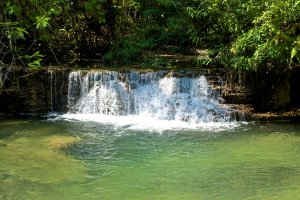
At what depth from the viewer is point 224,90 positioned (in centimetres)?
984

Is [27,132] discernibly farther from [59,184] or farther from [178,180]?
[178,180]

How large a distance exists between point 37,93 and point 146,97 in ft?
8.60

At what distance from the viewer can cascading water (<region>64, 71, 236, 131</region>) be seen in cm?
993

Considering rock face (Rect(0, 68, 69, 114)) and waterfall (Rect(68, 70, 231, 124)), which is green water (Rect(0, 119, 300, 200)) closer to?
waterfall (Rect(68, 70, 231, 124))

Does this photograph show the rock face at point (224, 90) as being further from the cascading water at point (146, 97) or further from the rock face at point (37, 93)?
the cascading water at point (146, 97)

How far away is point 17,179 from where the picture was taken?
6188 millimetres

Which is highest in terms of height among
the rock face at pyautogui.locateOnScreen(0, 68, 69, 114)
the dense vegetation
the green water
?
the dense vegetation

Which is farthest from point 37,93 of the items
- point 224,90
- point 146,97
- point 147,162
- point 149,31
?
point 147,162

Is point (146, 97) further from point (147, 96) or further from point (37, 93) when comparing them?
point (37, 93)

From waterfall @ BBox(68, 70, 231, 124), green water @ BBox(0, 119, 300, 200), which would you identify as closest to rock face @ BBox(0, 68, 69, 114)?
waterfall @ BBox(68, 70, 231, 124)

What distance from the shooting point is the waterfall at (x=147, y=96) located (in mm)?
9930

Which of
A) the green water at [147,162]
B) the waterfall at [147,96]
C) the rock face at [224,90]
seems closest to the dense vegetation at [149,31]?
the rock face at [224,90]

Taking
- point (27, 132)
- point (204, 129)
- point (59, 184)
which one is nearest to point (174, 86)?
point (204, 129)

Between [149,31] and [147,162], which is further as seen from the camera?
[149,31]
